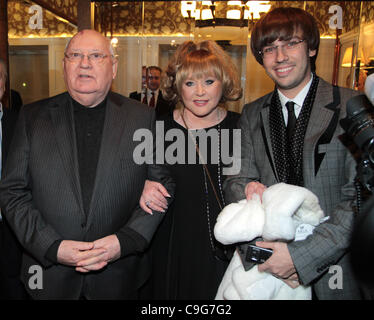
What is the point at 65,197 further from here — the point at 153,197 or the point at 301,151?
the point at 301,151

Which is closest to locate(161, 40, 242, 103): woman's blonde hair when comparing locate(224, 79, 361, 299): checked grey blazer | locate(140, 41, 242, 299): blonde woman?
locate(140, 41, 242, 299): blonde woman

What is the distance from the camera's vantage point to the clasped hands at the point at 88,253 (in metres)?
1.47

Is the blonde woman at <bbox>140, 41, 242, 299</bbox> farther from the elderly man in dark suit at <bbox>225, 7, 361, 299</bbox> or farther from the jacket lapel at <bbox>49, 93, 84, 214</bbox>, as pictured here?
the jacket lapel at <bbox>49, 93, 84, 214</bbox>

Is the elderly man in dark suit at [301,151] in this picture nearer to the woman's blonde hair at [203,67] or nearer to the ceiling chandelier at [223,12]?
the woman's blonde hair at [203,67]

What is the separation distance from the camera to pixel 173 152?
188 cm

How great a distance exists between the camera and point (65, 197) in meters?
1.51

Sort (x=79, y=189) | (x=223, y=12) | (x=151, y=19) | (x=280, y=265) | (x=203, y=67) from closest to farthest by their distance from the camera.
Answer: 1. (x=280, y=265)
2. (x=79, y=189)
3. (x=203, y=67)
4. (x=223, y=12)
5. (x=151, y=19)

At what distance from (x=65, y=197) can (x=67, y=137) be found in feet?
0.92


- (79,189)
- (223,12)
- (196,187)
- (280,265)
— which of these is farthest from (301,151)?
(223,12)

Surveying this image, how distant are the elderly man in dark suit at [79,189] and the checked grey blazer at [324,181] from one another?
0.54 meters
